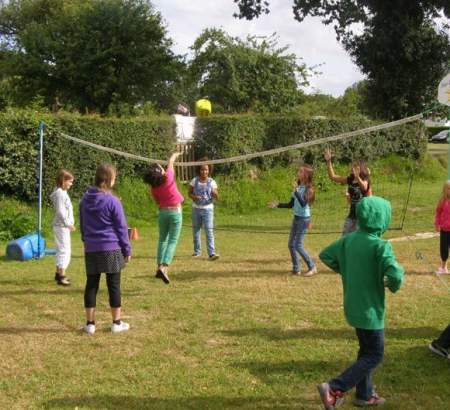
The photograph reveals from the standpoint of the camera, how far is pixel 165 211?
26.8 ft

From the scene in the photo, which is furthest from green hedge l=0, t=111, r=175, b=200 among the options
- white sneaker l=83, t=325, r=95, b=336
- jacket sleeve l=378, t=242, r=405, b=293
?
jacket sleeve l=378, t=242, r=405, b=293

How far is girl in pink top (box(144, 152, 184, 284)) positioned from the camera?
804 cm

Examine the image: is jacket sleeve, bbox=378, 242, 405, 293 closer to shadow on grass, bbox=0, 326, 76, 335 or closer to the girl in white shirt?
shadow on grass, bbox=0, 326, 76, 335

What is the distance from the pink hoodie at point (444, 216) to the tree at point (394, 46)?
1765 cm

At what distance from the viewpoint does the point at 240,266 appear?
991cm

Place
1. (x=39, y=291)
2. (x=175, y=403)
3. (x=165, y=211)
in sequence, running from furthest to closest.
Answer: (x=165, y=211) → (x=39, y=291) → (x=175, y=403)

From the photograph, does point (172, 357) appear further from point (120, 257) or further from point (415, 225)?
point (415, 225)

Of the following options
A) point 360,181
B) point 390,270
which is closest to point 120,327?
Answer: point 390,270

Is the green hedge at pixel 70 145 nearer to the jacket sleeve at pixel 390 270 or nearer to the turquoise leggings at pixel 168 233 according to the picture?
the turquoise leggings at pixel 168 233

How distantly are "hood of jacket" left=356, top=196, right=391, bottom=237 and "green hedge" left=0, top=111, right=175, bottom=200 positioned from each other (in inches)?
477

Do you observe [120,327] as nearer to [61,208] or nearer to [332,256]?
[332,256]

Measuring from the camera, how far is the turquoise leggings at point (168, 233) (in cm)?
803

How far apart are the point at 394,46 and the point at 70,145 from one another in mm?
15582

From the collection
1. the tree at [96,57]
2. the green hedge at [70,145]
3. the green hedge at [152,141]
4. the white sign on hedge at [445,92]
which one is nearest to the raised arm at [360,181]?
the white sign on hedge at [445,92]
